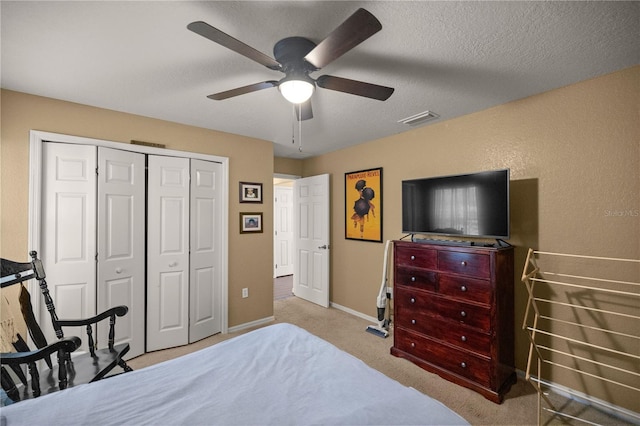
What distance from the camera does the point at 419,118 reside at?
2.94m

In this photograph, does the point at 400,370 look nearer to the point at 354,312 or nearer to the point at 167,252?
the point at 354,312

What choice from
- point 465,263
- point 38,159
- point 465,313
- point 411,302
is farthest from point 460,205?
point 38,159

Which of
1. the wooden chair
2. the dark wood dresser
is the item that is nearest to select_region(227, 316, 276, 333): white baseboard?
the wooden chair

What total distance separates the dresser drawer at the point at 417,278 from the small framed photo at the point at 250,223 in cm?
193

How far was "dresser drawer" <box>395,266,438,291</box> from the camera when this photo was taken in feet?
8.54

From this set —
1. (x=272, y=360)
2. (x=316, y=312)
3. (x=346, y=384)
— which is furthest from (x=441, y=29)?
(x=316, y=312)

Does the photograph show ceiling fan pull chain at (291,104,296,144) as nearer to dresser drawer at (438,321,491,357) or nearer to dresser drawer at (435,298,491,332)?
dresser drawer at (435,298,491,332)

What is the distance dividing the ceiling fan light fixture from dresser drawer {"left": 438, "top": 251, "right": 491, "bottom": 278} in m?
1.86

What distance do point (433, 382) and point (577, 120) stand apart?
249 centimetres

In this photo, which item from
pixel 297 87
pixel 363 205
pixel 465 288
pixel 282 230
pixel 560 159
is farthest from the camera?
pixel 282 230

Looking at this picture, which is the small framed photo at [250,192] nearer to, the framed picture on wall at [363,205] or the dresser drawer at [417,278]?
the framed picture on wall at [363,205]

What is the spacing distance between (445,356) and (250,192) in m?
2.88

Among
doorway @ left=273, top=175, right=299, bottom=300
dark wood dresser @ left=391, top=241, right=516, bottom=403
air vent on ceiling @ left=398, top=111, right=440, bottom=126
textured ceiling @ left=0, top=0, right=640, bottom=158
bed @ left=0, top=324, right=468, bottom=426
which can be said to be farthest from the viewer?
doorway @ left=273, top=175, right=299, bottom=300

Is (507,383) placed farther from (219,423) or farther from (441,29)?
(441,29)
